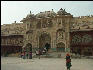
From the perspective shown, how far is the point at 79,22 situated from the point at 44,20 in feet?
22.5

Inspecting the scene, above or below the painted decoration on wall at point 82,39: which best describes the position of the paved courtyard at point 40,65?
below

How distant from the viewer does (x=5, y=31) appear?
40344mm

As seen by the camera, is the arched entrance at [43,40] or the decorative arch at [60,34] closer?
the decorative arch at [60,34]

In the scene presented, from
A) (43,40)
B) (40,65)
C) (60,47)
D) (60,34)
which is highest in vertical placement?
(60,34)

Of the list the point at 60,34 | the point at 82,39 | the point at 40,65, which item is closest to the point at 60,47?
the point at 60,34

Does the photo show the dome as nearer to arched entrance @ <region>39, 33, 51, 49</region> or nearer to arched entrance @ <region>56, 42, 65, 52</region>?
arched entrance @ <region>39, 33, 51, 49</region>

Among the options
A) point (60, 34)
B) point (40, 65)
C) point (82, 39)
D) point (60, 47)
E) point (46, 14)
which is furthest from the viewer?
point (46, 14)

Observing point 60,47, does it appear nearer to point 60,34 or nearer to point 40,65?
point 60,34

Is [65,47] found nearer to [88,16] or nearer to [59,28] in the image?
[59,28]

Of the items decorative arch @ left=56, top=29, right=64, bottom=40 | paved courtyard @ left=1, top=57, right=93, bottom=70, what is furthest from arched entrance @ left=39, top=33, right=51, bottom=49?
paved courtyard @ left=1, top=57, right=93, bottom=70

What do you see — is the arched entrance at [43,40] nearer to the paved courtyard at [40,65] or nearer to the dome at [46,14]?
the dome at [46,14]

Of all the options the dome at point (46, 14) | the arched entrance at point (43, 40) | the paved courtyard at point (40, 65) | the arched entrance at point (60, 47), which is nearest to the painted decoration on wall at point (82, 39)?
the arched entrance at point (60, 47)

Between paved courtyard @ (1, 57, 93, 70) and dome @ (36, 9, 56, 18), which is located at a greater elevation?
dome @ (36, 9, 56, 18)

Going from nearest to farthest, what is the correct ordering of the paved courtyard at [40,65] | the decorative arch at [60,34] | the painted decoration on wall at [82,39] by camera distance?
1. the paved courtyard at [40,65]
2. the painted decoration on wall at [82,39]
3. the decorative arch at [60,34]
